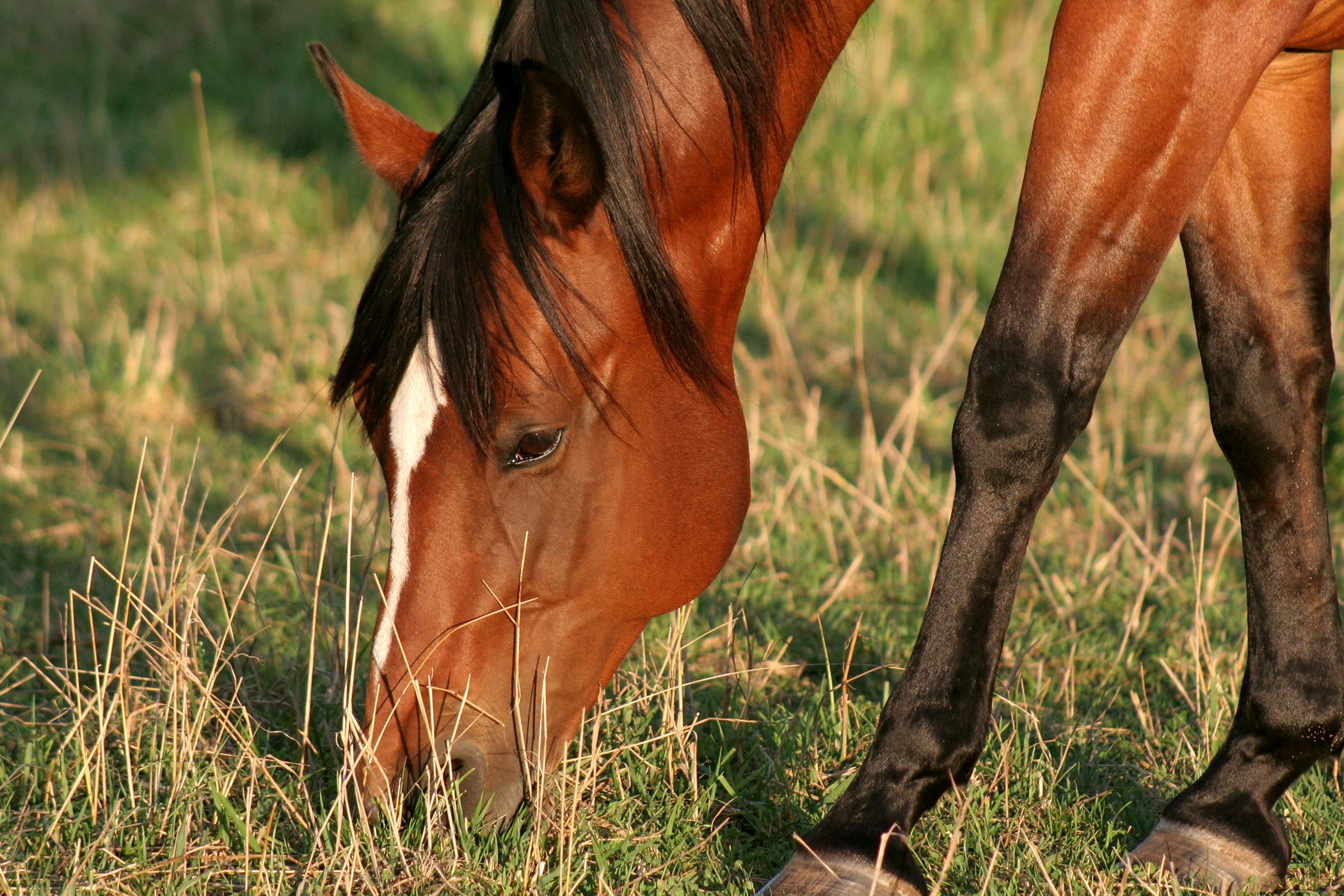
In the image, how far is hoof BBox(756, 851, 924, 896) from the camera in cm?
206

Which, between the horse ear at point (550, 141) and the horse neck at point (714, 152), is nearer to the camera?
the horse ear at point (550, 141)

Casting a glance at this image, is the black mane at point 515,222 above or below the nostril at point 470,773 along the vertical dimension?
above

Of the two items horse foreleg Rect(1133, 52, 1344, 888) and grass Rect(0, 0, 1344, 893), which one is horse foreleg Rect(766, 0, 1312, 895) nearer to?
grass Rect(0, 0, 1344, 893)

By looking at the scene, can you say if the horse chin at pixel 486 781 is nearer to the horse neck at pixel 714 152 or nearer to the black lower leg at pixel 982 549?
the black lower leg at pixel 982 549

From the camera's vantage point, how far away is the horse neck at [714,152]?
2.24 metres

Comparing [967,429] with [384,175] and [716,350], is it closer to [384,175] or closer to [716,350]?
[716,350]

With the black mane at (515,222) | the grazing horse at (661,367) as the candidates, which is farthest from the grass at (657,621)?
the black mane at (515,222)

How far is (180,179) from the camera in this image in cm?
764

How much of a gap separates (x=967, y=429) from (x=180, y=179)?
6.58 meters

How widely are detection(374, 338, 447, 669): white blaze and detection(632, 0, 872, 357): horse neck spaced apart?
0.48 metres

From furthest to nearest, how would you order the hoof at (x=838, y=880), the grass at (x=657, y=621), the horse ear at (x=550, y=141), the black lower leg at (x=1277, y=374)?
the black lower leg at (x=1277, y=374) < the grass at (x=657, y=621) < the hoof at (x=838, y=880) < the horse ear at (x=550, y=141)

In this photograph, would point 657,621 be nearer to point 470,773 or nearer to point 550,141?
point 470,773

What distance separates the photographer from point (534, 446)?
2191 mm

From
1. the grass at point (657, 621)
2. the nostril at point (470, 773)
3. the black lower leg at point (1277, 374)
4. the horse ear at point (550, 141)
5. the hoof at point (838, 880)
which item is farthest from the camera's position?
the black lower leg at point (1277, 374)
